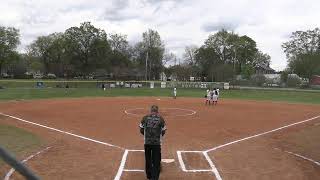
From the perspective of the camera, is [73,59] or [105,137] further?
[73,59]

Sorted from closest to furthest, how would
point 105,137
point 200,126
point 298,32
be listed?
point 105,137
point 200,126
point 298,32

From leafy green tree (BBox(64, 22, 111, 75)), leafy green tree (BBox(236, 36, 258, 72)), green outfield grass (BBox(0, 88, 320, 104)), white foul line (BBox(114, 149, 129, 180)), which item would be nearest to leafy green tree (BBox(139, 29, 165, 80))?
leafy green tree (BBox(64, 22, 111, 75))

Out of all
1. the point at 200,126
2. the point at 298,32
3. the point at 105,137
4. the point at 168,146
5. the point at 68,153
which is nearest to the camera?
the point at 68,153

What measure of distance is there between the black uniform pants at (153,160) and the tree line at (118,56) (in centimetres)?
7803

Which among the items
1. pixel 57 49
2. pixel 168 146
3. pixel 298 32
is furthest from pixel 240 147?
pixel 57 49

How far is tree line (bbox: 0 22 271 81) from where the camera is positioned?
339 ft

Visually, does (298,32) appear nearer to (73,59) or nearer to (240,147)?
(73,59)

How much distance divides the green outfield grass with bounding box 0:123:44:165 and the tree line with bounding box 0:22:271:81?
70174 mm

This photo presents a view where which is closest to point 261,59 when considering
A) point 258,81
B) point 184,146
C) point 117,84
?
point 258,81

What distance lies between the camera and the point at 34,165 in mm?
12688

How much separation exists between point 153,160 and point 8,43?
3720 inches

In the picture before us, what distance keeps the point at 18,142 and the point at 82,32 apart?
90.4m

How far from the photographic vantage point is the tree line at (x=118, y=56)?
103 meters

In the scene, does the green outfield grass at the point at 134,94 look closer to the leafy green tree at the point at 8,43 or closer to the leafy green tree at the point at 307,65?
the leafy green tree at the point at 307,65
